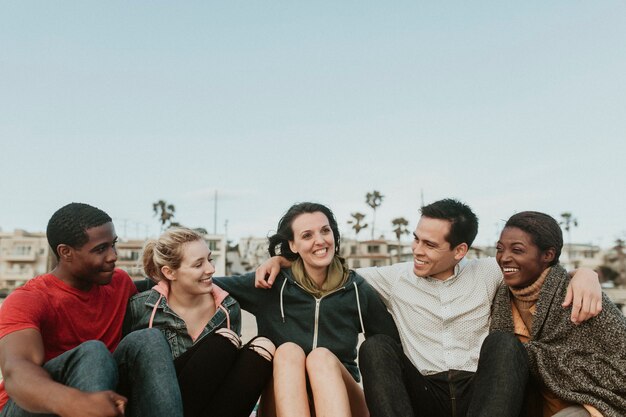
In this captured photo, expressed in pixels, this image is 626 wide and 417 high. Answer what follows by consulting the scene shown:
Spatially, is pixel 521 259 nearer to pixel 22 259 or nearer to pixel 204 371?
pixel 204 371

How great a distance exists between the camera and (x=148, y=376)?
3.11m

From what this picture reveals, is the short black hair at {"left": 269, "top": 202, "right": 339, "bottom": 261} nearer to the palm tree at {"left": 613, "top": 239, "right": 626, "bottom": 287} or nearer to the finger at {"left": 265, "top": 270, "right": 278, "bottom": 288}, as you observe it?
the finger at {"left": 265, "top": 270, "right": 278, "bottom": 288}

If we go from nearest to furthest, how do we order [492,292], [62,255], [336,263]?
[62,255] < [492,292] < [336,263]

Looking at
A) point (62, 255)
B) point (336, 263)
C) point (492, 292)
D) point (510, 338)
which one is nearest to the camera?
point (510, 338)

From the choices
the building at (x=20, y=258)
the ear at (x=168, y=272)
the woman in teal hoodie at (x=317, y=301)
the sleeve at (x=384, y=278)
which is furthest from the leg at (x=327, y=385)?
the building at (x=20, y=258)

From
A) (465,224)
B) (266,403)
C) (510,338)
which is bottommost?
(266,403)

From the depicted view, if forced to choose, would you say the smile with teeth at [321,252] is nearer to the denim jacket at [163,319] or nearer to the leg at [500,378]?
the denim jacket at [163,319]

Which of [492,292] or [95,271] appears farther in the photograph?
[492,292]

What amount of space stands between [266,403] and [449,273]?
1.72 meters

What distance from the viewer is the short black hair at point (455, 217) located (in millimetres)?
4305

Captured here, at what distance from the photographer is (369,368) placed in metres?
3.43

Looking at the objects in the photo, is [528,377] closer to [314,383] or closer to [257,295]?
[314,383]

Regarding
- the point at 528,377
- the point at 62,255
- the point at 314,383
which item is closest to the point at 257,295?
the point at 314,383

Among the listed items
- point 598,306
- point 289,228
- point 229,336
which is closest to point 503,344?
point 598,306
